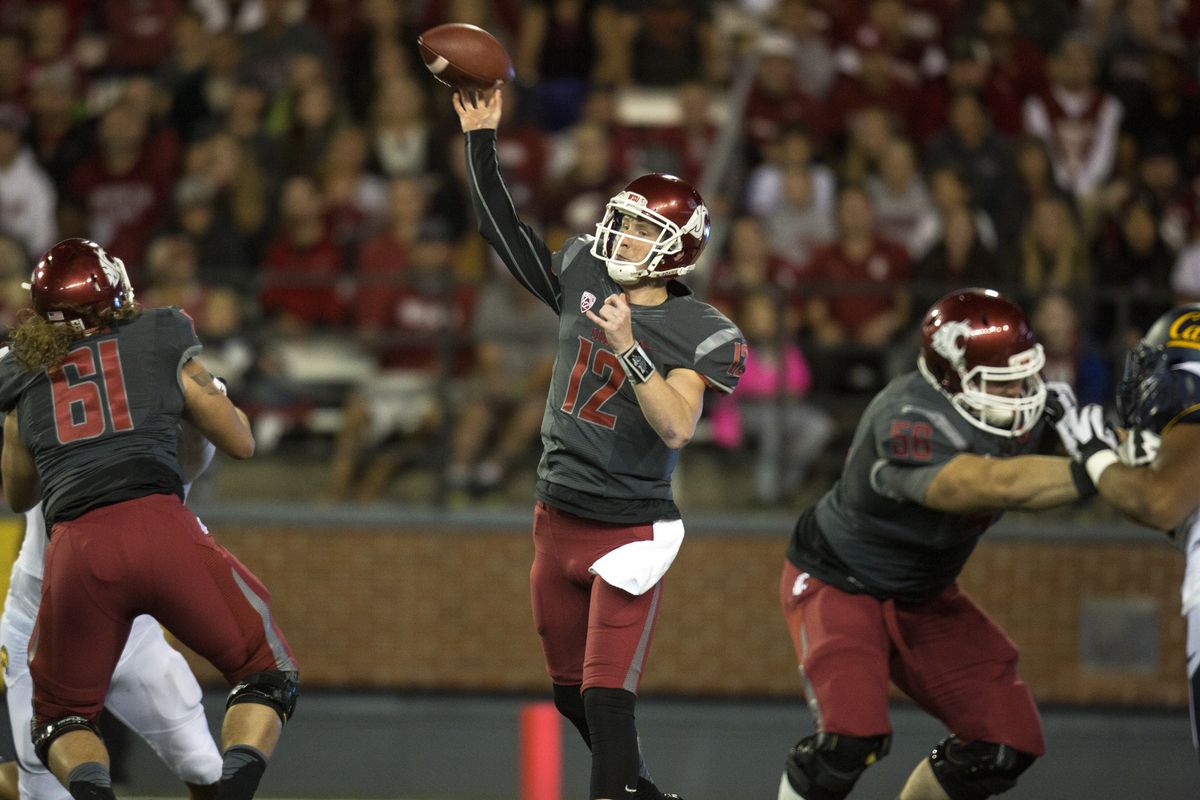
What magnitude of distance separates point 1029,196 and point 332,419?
13.1 ft

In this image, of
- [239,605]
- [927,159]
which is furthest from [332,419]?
[239,605]

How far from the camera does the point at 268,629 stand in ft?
15.3

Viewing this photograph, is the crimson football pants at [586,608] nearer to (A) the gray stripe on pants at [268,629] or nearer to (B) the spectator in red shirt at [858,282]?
(A) the gray stripe on pants at [268,629]

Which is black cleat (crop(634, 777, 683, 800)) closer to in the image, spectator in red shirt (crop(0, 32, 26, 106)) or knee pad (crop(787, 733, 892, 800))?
knee pad (crop(787, 733, 892, 800))

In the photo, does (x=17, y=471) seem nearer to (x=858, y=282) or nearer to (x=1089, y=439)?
(x=1089, y=439)

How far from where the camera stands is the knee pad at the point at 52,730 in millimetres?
4539

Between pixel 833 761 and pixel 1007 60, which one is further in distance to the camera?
pixel 1007 60

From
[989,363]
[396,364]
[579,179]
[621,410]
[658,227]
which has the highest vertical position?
[658,227]

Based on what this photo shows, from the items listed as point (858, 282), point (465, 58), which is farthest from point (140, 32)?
point (465, 58)

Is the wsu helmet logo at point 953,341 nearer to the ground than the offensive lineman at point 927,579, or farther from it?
farther from it

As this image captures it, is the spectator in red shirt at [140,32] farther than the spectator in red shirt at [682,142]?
Yes

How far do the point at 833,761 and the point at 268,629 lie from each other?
1693 mm

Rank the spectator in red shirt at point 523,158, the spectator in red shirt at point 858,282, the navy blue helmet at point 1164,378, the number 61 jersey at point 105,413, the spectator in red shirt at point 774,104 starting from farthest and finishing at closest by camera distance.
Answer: the spectator in red shirt at point 774,104 < the spectator in red shirt at point 523,158 < the spectator in red shirt at point 858,282 < the number 61 jersey at point 105,413 < the navy blue helmet at point 1164,378

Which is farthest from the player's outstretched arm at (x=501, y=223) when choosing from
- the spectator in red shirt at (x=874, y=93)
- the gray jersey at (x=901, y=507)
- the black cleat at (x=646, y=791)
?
the spectator in red shirt at (x=874, y=93)
